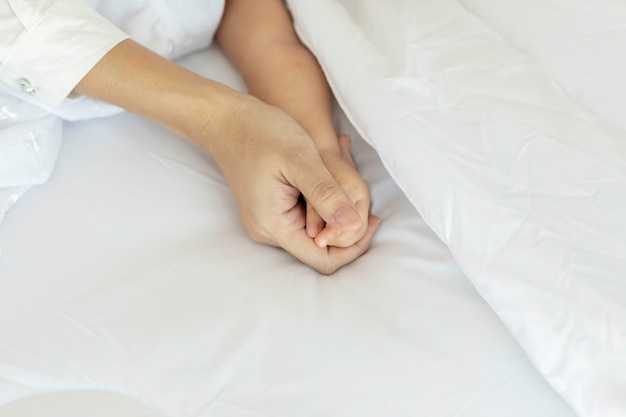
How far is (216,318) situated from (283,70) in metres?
0.35

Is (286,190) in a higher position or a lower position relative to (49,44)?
lower

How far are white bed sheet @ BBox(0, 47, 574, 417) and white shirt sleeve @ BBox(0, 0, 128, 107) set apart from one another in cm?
9

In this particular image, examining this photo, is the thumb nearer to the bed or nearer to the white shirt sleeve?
the bed

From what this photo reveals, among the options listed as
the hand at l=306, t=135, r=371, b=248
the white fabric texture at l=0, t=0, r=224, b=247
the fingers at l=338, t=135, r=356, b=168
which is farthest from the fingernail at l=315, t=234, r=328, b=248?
the white fabric texture at l=0, t=0, r=224, b=247

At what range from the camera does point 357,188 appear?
73 centimetres

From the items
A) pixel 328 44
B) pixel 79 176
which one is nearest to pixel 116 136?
pixel 79 176

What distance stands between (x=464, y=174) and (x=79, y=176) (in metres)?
0.42

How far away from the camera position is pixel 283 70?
858 mm

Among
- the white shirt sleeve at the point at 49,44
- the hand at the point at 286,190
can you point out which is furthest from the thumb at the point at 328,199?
the white shirt sleeve at the point at 49,44

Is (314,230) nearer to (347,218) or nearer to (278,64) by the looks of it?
(347,218)

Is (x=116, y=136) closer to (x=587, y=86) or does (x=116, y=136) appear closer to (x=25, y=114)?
(x=25, y=114)

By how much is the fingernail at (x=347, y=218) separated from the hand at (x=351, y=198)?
0.8 inches

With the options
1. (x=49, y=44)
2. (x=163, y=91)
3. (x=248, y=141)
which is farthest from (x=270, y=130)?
(x=49, y=44)

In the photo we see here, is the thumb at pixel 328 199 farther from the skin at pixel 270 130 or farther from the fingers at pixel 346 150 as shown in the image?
the fingers at pixel 346 150
